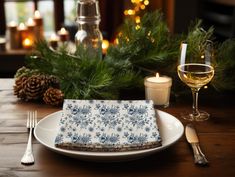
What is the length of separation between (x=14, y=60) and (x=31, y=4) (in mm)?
1023

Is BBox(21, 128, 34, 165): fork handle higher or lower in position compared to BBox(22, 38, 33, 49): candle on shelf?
higher

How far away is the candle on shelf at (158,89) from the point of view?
1052mm

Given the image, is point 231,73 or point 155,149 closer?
point 155,149

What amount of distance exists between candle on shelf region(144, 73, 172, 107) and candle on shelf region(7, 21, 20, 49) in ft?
6.77

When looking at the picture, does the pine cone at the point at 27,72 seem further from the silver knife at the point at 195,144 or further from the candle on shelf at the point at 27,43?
the candle on shelf at the point at 27,43

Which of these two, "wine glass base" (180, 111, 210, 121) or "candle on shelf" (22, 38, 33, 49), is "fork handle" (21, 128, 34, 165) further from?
"candle on shelf" (22, 38, 33, 49)

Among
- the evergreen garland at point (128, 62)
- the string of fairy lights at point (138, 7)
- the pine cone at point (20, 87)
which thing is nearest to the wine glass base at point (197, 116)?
the evergreen garland at point (128, 62)

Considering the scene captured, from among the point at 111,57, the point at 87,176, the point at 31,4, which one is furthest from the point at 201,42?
the point at 31,4

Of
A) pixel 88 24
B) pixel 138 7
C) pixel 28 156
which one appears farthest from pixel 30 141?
pixel 138 7

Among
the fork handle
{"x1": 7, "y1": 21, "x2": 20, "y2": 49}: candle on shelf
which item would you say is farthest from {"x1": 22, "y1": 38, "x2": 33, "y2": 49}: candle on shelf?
the fork handle

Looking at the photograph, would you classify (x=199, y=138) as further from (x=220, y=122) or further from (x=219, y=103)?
(x=219, y=103)

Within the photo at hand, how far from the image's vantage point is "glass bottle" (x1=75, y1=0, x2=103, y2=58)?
4.13ft

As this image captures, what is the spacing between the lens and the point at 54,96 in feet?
3.51

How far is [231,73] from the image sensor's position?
1135 mm
